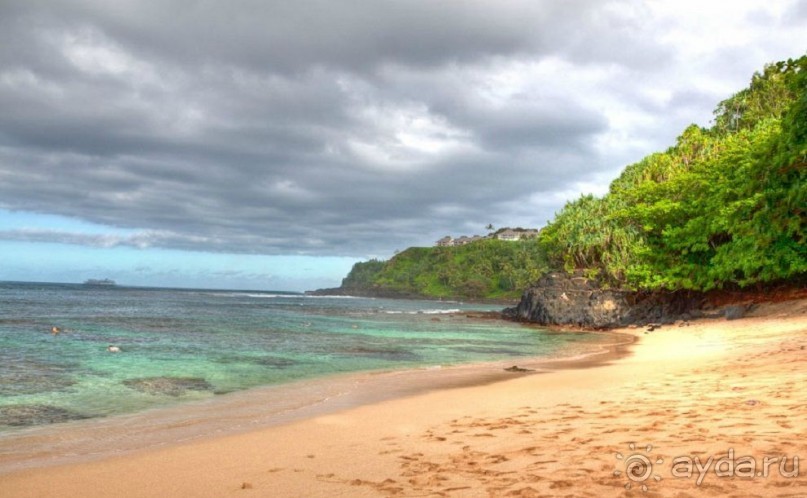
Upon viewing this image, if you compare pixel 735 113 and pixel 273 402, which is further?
pixel 735 113

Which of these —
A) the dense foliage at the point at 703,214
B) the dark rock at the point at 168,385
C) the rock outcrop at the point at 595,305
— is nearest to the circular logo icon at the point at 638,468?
the dense foliage at the point at 703,214

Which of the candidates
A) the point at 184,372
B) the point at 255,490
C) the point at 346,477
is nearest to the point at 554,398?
the point at 346,477

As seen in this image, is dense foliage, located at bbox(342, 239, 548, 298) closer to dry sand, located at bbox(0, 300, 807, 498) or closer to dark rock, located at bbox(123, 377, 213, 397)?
dark rock, located at bbox(123, 377, 213, 397)

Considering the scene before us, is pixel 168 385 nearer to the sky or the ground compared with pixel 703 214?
nearer to the ground

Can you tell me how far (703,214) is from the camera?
42.2m

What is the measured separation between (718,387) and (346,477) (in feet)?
26.8

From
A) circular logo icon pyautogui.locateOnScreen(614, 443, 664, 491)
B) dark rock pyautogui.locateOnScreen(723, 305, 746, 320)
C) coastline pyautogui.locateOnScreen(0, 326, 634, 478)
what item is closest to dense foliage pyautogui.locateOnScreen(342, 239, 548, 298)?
dark rock pyautogui.locateOnScreen(723, 305, 746, 320)

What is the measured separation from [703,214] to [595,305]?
1338 cm

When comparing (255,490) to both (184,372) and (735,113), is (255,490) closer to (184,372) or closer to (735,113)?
(184,372)

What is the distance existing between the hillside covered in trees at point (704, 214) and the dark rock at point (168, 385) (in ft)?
53.6

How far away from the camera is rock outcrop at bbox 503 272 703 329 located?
149ft

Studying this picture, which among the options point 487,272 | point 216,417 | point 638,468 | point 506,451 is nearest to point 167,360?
point 216,417

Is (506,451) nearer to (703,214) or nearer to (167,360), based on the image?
(167,360)

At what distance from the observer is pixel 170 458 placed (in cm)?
741
